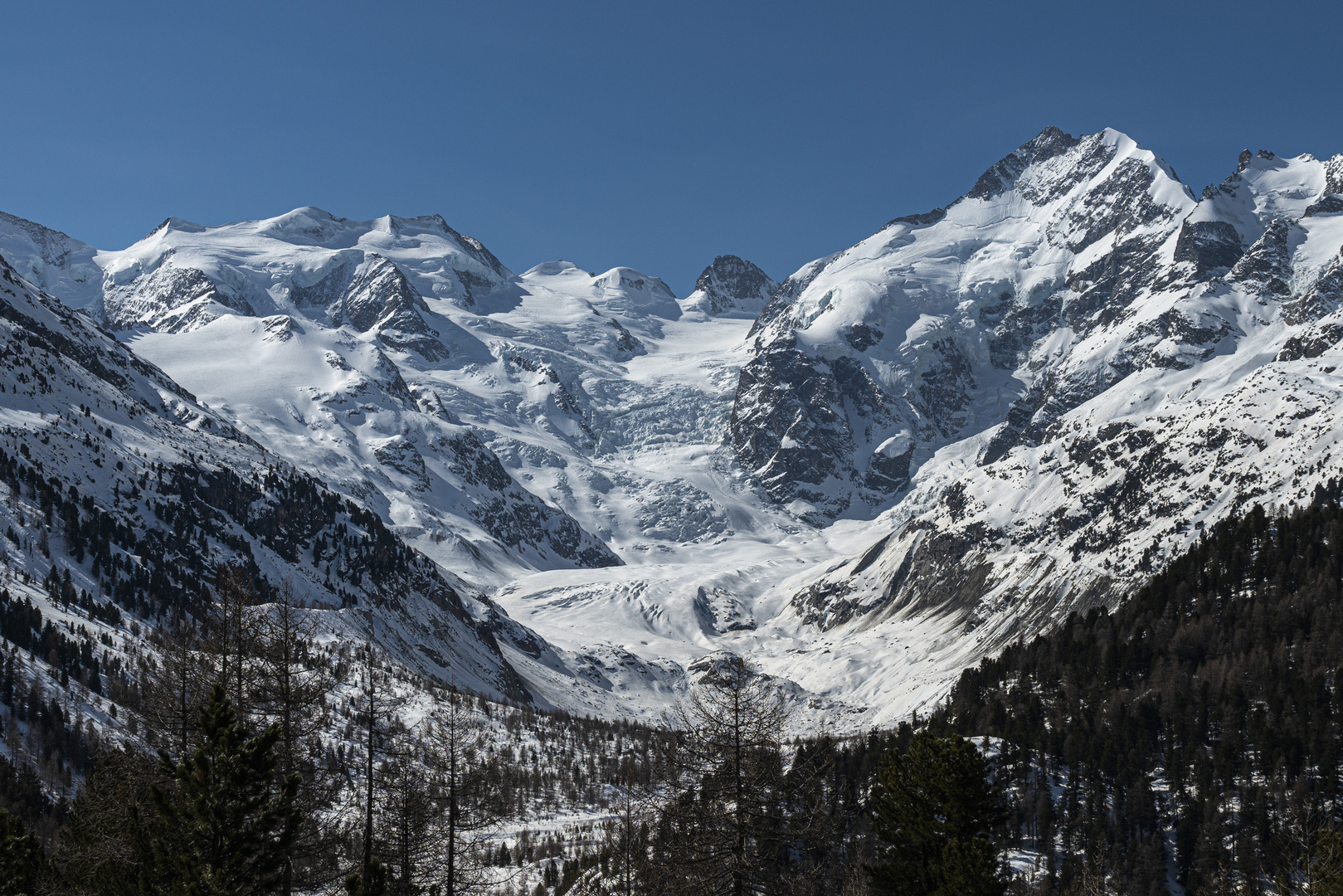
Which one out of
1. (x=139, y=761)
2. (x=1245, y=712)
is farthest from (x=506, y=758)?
(x=139, y=761)

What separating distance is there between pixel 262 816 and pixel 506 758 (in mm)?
169688

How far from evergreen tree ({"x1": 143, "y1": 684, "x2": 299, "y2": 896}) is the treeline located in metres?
99.8

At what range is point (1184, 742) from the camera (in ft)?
538

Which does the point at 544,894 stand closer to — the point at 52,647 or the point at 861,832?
the point at 861,832

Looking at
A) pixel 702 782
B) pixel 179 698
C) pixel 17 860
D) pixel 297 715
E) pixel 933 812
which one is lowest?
pixel 17 860

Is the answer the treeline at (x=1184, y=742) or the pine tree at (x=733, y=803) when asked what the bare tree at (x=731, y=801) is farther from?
the treeline at (x=1184, y=742)

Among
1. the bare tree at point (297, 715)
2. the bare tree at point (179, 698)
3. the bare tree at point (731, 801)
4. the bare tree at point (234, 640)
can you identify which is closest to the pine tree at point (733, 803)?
the bare tree at point (731, 801)

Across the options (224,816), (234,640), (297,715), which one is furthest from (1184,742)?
(224,816)

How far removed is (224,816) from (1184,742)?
157 metres

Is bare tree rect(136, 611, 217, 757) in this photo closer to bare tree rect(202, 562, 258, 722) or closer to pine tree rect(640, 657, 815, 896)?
bare tree rect(202, 562, 258, 722)

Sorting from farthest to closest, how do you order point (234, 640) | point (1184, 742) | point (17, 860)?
point (1184, 742) < point (17, 860) < point (234, 640)

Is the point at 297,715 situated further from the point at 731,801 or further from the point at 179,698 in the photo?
the point at 731,801

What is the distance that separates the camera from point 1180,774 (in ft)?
510

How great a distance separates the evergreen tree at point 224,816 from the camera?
33938 mm
